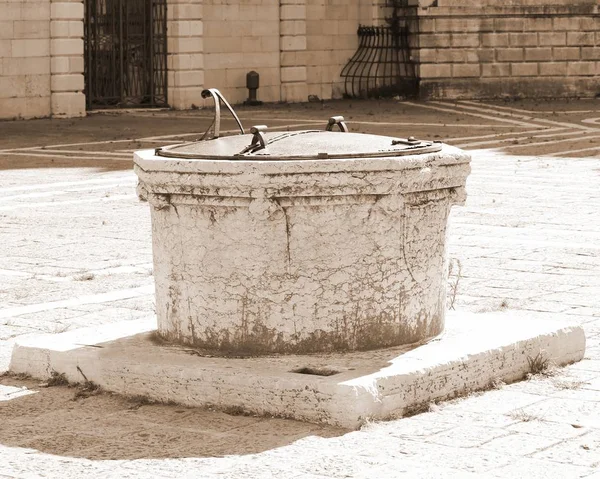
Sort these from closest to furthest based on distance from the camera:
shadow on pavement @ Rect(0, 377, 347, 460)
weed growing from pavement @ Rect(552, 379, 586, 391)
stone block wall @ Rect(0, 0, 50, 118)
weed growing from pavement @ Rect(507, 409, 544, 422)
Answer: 1. shadow on pavement @ Rect(0, 377, 347, 460)
2. weed growing from pavement @ Rect(507, 409, 544, 422)
3. weed growing from pavement @ Rect(552, 379, 586, 391)
4. stone block wall @ Rect(0, 0, 50, 118)

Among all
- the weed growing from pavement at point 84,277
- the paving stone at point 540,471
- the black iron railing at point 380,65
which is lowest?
the paving stone at point 540,471

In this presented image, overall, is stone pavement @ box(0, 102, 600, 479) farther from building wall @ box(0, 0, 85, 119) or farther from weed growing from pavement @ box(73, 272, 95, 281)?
building wall @ box(0, 0, 85, 119)

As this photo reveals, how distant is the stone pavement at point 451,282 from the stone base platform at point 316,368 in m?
0.11

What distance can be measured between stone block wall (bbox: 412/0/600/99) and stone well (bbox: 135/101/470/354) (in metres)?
22.7

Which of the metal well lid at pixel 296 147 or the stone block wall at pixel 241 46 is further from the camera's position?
the stone block wall at pixel 241 46

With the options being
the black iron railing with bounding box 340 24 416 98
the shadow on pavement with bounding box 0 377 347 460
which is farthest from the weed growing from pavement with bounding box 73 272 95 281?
the black iron railing with bounding box 340 24 416 98

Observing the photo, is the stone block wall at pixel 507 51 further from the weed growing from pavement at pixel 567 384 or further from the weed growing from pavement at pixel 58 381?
the weed growing from pavement at pixel 58 381

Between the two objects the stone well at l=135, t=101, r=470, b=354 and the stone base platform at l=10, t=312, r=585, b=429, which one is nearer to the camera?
the stone base platform at l=10, t=312, r=585, b=429

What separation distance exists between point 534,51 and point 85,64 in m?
9.64

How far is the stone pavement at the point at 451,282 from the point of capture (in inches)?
193

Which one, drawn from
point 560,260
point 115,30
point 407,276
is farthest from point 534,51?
point 407,276

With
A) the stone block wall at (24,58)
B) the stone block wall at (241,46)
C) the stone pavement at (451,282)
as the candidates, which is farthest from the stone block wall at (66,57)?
the stone pavement at (451,282)

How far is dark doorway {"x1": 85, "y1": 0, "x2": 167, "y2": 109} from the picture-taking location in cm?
2469

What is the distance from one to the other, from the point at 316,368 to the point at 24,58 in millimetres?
18641
